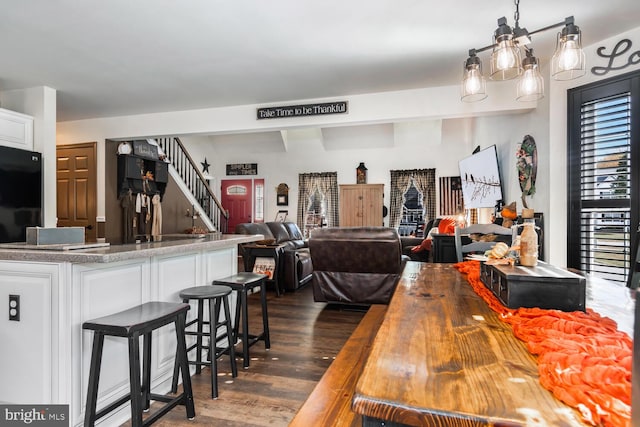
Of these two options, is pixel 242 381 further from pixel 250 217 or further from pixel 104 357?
pixel 250 217

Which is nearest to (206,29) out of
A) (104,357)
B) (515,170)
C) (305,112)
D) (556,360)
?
(305,112)

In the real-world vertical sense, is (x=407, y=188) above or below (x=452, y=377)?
above

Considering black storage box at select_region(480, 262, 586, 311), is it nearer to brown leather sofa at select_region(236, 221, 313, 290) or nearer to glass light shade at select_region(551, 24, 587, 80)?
glass light shade at select_region(551, 24, 587, 80)

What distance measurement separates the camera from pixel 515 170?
14.5 feet

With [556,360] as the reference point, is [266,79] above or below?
above

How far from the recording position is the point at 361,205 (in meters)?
9.18

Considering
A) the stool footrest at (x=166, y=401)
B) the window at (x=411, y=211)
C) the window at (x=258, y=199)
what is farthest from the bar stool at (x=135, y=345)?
the window at (x=258, y=199)

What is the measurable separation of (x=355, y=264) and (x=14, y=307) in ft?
10.0

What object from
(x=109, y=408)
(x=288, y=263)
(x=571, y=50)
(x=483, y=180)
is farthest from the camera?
(x=483, y=180)

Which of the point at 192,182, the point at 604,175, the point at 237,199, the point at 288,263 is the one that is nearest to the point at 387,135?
the point at 237,199

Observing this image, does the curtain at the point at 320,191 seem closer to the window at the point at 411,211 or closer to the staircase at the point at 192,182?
the window at the point at 411,211

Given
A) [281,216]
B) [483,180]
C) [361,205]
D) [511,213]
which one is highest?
[483,180]

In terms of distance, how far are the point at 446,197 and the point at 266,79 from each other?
6041 millimetres

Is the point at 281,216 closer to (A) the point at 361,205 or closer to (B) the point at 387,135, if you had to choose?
(A) the point at 361,205
